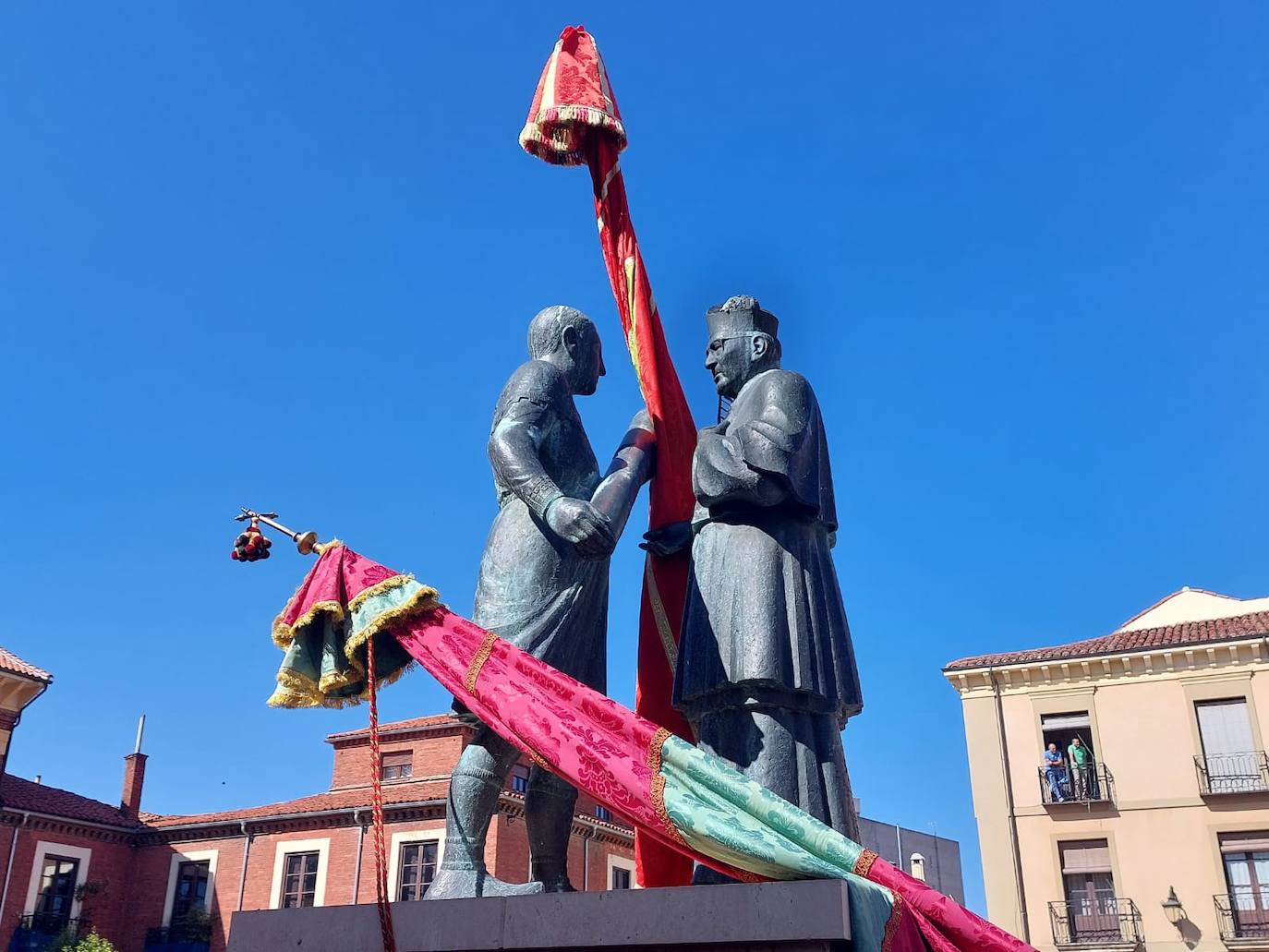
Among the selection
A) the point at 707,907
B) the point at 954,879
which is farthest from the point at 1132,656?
the point at 707,907

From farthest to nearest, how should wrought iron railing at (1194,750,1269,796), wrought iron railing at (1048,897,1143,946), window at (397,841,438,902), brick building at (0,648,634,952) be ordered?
brick building at (0,648,634,952) → window at (397,841,438,902) → wrought iron railing at (1194,750,1269,796) → wrought iron railing at (1048,897,1143,946)

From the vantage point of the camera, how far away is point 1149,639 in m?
32.0

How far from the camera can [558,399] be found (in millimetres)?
5863

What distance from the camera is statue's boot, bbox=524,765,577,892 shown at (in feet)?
17.5

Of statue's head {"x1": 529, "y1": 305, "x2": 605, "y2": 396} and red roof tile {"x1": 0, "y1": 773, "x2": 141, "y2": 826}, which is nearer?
statue's head {"x1": 529, "y1": 305, "x2": 605, "y2": 396}

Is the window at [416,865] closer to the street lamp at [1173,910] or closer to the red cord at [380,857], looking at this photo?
the street lamp at [1173,910]

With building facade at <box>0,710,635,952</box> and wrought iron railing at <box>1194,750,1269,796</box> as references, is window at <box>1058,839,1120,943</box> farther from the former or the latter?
building facade at <box>0,710,635,952</box>

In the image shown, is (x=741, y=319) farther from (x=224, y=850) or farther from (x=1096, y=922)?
(x=224, y=850)

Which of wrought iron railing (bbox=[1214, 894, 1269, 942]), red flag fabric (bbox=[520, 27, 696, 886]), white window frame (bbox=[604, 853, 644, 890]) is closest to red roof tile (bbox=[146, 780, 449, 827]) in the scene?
white window frame (bbox=[604, 853, 644, 890])

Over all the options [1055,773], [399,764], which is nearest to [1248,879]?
[1055,773]

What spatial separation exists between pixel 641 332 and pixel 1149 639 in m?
29.0

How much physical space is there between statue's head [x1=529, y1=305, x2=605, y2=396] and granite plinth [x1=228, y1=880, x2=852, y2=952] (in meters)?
2.66

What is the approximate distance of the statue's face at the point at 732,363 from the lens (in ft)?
19.3

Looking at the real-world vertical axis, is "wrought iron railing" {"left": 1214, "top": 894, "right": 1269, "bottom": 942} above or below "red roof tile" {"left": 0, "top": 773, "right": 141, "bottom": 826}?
below
